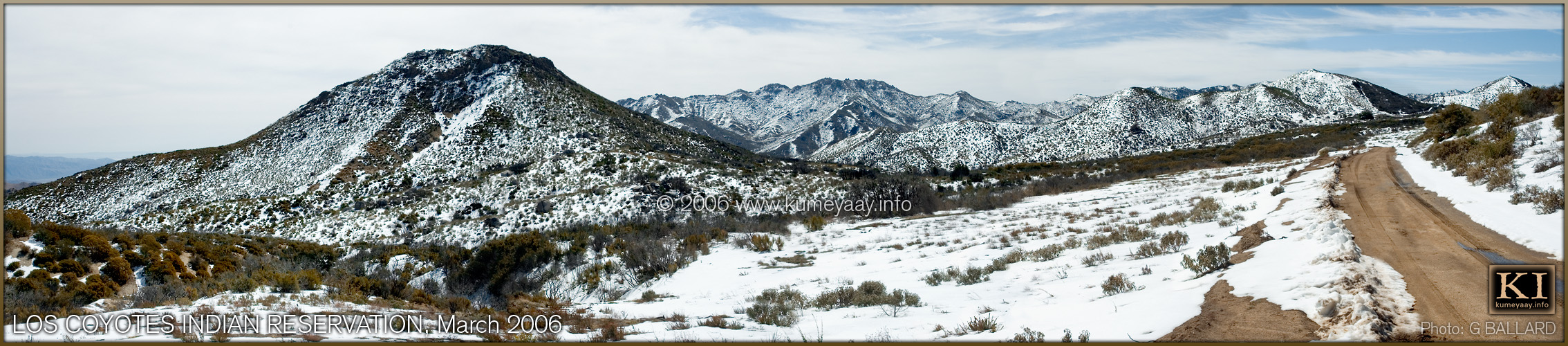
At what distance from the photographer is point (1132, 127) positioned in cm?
6806

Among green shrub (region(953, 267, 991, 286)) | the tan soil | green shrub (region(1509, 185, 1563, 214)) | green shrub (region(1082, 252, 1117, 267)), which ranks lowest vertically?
green shrub (region(953, 267, 991, 286))

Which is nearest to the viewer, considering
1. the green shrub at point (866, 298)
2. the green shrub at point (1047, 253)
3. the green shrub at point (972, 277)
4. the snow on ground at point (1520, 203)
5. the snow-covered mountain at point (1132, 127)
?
the snow on ground at point (1520, 203)

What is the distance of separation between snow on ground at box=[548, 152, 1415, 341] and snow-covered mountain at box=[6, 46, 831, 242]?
1877 centimetres

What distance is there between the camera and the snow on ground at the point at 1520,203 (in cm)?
812

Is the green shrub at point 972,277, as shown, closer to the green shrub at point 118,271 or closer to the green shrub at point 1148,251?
the green shrub at point 1148,251

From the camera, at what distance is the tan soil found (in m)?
5.14

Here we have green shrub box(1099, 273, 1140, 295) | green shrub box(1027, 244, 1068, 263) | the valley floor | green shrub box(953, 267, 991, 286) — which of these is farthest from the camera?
green shrub box(1027, 244, 1068, 263)

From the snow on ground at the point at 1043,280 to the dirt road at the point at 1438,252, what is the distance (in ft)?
Result: 0.88

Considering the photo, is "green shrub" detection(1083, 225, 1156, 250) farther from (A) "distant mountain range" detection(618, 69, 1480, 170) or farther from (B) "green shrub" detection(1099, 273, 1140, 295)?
(A) "distant mountain range" detection(618, 69, 1480, 170)

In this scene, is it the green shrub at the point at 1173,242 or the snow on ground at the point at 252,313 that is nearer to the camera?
the snow on ground at the point at 252,313

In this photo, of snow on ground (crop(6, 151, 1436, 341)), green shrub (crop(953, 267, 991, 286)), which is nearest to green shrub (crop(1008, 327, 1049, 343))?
snow on ground (crop(6, 151, 1436, 341))

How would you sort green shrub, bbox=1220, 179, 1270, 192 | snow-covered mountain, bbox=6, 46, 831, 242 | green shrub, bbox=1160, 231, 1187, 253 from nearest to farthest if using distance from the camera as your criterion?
1. green shrub, bbox=1160, 231, 1187, 253
2. green shrub, bbox=1220, 179, 1270, 192
3. snow-covered mountain, bbox=6, 46, 831, 242

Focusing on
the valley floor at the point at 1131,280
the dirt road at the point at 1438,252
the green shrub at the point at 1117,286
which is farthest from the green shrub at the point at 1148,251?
the dirt road at the point at 1438,252

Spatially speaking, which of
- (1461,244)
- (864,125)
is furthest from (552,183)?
(864,125)
